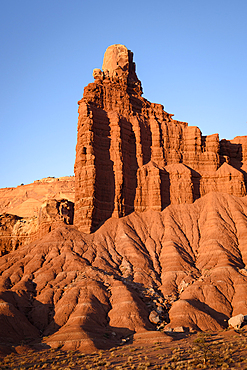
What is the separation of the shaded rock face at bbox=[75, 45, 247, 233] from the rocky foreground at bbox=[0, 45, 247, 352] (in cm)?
25

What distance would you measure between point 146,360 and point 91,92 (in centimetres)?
7235

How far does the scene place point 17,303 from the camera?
6234 centimetres

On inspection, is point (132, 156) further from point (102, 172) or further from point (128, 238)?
point (128, 238)

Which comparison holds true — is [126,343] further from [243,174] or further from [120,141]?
[243,174]

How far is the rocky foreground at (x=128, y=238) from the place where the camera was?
2303 inches

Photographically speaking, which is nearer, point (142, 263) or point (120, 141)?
point (142, 263)

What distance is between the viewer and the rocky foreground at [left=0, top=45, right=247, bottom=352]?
192 feet

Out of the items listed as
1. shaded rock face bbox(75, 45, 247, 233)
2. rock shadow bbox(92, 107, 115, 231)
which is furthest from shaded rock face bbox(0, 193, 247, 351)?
shaded rock face bbox(75, 45, 247, 233)

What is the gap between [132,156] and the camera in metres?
98.1

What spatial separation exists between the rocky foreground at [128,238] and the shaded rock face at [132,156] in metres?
0.25

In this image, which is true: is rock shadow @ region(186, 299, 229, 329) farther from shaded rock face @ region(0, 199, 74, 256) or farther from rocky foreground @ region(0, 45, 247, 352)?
shaded rock face @ region(0, 199, 74, 256)

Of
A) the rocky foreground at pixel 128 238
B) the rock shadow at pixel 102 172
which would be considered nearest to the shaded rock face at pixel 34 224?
the rocky foreground at pixel 128 238

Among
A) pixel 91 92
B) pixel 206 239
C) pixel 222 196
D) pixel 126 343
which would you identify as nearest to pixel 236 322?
pixel 126 343

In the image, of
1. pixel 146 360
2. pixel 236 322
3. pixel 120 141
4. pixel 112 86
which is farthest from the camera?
pixel 112 86
